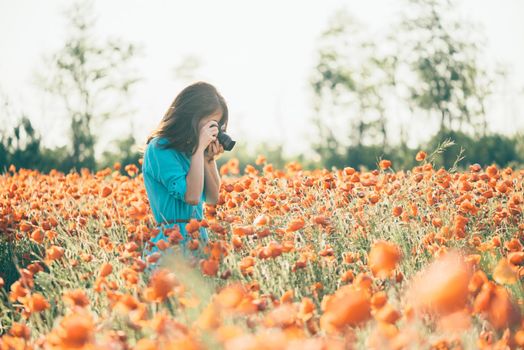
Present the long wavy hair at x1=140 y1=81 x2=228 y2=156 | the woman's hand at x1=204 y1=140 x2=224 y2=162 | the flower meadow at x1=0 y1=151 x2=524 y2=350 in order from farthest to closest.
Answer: the woman's hand at x1=204 y1=140 x2=224 y2=162 → the long wavy hair at x1=140 y1=81 x2=228 y2=156 → the flower meadow at x1=0 y1=151 x2=524 y2=350

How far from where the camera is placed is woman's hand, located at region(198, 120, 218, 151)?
10.3ft

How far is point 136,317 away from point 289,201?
203 centimetres

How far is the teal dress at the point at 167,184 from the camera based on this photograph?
122 inches

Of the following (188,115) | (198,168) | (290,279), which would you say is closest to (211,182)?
(198,168)

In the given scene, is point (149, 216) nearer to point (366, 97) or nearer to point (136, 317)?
point (136, 317)

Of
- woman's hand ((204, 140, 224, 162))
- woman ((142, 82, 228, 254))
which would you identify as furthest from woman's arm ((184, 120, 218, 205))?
woman's hand ((204, 140, 224, 162))

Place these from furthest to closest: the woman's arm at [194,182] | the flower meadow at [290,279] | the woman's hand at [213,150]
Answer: the woman's hand at [213,150]
the woman's arm at [194,182]
the flower meadow at [290,279]

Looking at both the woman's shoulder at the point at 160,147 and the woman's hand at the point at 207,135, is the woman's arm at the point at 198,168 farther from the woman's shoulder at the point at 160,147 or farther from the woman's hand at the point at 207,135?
the woman's shoulder at the point at 160,147

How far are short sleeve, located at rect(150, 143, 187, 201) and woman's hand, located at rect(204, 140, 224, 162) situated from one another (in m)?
0.24

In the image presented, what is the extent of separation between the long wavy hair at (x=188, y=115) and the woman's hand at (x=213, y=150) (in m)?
0.14

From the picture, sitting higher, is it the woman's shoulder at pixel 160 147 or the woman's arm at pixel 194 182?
the woman's shoulder at pixel 160 147

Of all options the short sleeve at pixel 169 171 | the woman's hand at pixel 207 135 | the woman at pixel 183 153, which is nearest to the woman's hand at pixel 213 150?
the woman at pixel 183 153

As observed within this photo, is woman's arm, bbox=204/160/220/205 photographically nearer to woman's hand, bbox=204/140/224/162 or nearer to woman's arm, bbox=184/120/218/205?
woman's hand, bbox=204/140/224/162

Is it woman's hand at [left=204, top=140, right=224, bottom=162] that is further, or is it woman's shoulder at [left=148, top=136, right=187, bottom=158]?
woman's hand at [left=204, top=140, right=224, bottom=162]
